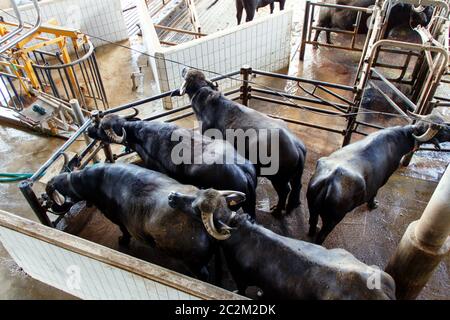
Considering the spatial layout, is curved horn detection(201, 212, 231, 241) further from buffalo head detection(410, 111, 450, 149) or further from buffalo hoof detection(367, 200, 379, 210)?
buffalo head detection(410, 111, 450, 149)

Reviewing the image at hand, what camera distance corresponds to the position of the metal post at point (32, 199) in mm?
3414

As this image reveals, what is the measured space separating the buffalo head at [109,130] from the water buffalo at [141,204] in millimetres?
528

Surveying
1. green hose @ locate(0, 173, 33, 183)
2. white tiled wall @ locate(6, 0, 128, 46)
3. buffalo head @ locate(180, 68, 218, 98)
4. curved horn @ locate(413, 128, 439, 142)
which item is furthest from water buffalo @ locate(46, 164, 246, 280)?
white tiled wall @ locate(6, 0, 128, 46)

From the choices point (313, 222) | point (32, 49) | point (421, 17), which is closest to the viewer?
point (313, 222)

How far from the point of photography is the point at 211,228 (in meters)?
2.76

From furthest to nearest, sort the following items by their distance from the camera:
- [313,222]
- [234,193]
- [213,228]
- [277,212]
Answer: [277,212], [313,222], [234,193], [213,228]

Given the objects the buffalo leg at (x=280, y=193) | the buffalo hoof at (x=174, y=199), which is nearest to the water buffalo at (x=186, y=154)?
the buffalo leg at (x=280, y=193)

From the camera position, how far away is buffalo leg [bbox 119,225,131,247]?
3933 mm

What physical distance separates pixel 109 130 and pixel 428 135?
3576 millimetres

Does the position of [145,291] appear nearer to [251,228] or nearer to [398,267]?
[251,228]

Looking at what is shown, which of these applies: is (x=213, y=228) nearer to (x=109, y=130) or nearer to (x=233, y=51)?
(x=109, y=130)

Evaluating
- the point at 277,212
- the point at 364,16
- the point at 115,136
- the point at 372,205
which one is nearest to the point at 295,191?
the point at 277,212

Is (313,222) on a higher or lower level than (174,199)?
lower

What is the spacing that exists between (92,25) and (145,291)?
737 cm
